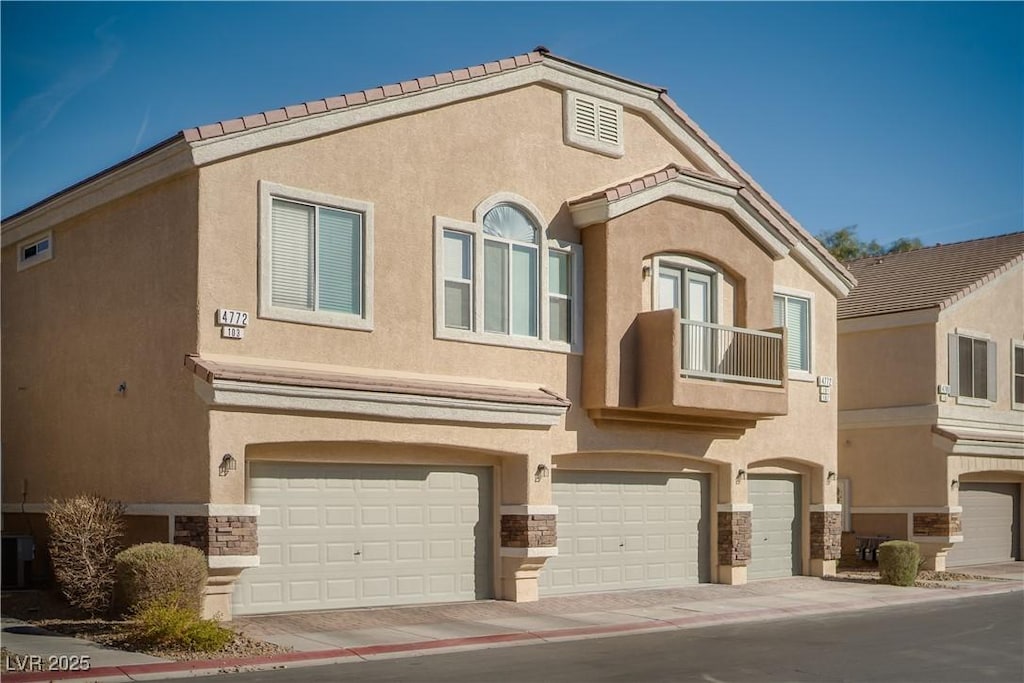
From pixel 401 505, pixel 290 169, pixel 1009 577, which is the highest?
pixel 290 169

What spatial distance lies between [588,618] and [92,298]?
9170 mm

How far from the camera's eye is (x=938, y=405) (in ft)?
95.7

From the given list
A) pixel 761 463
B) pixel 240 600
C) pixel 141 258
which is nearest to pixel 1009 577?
pixel 761 463

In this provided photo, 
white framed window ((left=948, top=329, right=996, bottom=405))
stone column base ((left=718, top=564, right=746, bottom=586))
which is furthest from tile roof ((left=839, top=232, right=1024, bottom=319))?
stone column base ((left=718, top=564, right=746, bottom=586))

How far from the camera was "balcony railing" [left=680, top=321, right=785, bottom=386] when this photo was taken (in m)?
22.2

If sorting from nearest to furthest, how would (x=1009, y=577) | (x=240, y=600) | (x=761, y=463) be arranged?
(x=240, y=600) < (x=761, y=463) < (x=1009, y=577)

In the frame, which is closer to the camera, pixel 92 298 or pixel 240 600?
pixel 240 600

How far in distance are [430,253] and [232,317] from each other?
3691mm

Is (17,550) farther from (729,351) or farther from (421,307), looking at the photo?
(729,351)

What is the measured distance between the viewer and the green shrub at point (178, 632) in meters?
14.5

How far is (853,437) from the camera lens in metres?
30.8

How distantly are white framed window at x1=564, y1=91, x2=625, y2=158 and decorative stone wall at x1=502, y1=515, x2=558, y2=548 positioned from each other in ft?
21.7

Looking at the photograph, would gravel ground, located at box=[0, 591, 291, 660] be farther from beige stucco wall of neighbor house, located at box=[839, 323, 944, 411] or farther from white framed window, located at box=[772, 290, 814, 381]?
beige stucco wall of neighbor house, located at box=[839, 323, 944, 411]

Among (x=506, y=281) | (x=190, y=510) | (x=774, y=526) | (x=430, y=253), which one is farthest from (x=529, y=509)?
(x=774, y=526)
